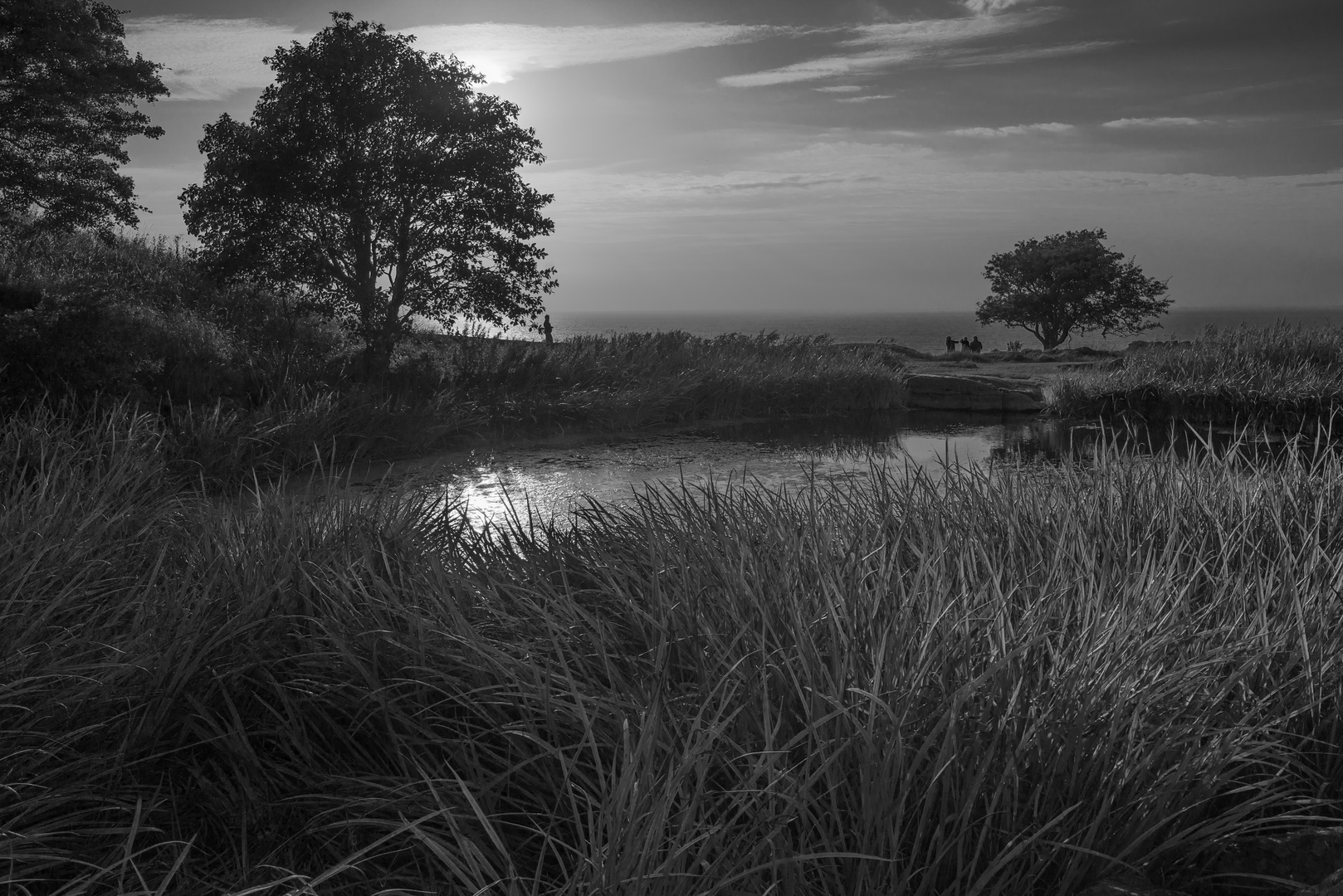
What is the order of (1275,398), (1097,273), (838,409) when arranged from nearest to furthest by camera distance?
(1275,398) → (838,409) → (1097,273)

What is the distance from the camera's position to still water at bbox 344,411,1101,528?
6469 mm

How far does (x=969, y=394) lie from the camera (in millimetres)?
12547

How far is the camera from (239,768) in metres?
2.69

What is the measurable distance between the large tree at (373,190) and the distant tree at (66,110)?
4125mm

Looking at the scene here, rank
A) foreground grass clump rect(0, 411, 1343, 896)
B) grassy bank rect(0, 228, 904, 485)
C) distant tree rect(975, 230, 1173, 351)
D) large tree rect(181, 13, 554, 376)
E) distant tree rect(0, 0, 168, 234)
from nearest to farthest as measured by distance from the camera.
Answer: foreground grass clump rect(0, 411, 1343, 896), grassy bank rect(0, 228, 904, 485), large tree rect(181, 13, 554, 376), distant tree rect(0, 0, 168, 234), distant tree rect(975, 230, 1173, 351)

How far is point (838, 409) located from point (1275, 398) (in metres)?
4.76

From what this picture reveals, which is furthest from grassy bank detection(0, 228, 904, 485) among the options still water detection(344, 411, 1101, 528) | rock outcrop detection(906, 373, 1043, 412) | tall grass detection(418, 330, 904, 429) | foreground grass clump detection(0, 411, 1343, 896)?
foreground grass clump detection(0, 411, 1343, 896)

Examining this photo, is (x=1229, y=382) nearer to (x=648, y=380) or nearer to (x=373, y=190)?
(x=648, y=380)

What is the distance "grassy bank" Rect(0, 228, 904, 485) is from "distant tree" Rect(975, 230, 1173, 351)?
1756cm

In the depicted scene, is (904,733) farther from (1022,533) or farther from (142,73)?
(142,73)

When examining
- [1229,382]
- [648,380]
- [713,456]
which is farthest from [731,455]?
[1229,382]

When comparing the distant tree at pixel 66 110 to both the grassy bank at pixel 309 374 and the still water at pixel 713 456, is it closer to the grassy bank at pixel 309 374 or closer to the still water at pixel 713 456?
the grassy bank at pixel 309 374

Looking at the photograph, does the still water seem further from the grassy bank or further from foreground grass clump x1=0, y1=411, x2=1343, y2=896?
foreground grass clump x1=0, y1=411, x2=1343, y2=896

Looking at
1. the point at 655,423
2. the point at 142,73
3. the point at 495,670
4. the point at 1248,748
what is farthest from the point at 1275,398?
the point at 142,73
